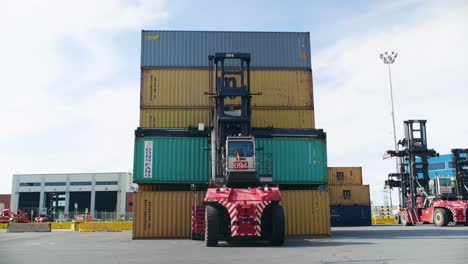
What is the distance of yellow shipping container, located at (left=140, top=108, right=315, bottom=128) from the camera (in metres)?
21.0

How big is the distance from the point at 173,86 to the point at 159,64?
5.03ft

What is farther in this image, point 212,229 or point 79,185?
point 79,185

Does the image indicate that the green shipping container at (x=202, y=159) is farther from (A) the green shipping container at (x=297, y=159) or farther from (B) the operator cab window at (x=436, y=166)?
(B) the operator cab window at (x=436, y=166)

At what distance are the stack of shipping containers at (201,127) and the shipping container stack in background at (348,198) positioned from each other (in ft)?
53.1

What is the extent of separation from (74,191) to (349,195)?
1886 inches

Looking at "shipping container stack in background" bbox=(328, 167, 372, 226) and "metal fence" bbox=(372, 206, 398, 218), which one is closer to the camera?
"shipping container stack in background" bbox=(328, 167, 372, 226)

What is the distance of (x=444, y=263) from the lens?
8.79m

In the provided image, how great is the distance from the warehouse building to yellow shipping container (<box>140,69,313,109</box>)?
4859 centimetres

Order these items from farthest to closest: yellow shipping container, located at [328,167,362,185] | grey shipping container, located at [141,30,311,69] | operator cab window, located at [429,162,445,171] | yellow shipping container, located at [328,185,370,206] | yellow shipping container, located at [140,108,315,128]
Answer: operator cab window, located at [429,162,445,171], yellow shipping container, located at [328,167,362,185], yellow shipping container, located at [328,185,370,206], grey shipping container, located at [141,30,311,69], yellow shipping container, located at [140,108,315,128]

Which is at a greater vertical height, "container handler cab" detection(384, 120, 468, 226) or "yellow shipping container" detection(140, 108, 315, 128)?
"yellow shipping container" detection(140, 108, 315, 128)

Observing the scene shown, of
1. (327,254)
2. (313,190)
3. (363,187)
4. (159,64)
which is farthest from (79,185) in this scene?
(327,254)

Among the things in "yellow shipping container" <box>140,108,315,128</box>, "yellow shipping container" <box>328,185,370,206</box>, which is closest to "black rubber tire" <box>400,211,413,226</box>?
"yellow shipping container" <box>328,185,370,206</box>

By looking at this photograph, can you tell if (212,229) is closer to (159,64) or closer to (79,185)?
(159,64)

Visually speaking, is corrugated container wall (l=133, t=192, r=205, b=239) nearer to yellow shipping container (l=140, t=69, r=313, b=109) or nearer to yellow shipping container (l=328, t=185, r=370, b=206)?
yellow shipping container (l=140, t=69, r=313, b=109)
